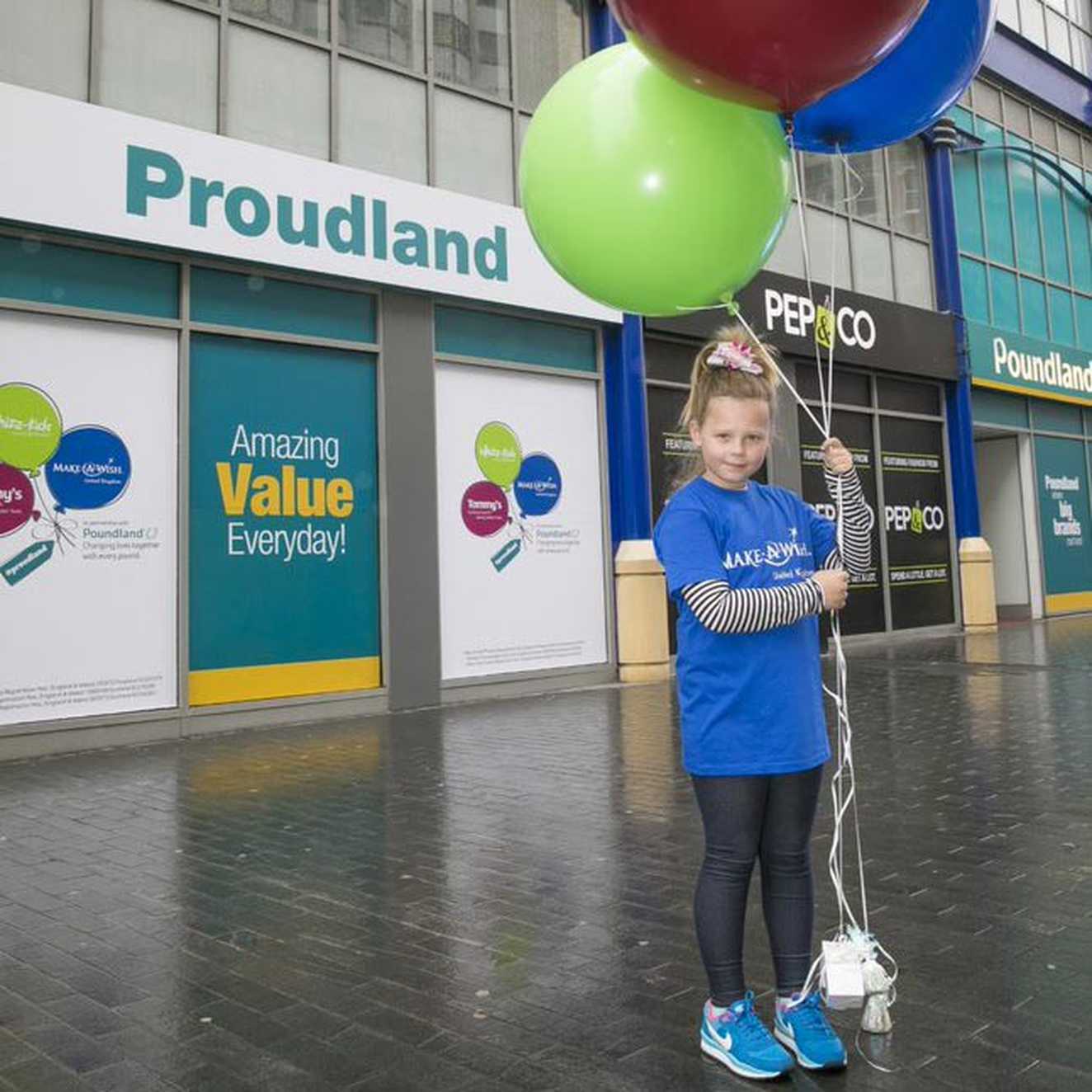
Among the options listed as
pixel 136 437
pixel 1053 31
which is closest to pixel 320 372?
pixel 136 437

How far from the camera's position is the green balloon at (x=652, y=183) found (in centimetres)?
268

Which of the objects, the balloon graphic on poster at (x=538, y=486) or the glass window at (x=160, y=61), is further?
the balloon graphic on poster at (x=538, y=486)

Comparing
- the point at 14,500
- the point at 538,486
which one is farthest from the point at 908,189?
the point at 14,500

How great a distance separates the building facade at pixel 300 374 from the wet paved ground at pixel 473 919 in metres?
1.72

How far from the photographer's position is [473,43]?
10.7 metres

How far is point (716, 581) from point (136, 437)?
6774mm

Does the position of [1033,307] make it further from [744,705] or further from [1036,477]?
[744,705]

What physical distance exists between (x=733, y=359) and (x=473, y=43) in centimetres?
949

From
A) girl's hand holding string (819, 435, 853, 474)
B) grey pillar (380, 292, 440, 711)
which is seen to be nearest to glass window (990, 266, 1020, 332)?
grey pillar (380, 292, 440, 711)

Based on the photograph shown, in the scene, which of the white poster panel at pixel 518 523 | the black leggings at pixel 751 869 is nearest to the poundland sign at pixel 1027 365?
the white poster panel at pixel 518 523

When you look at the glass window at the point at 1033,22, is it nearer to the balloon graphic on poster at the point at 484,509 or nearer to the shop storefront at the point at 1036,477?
the shop storefront at the point at 1036,477

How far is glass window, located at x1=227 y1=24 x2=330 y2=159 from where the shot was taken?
8867 millimetres

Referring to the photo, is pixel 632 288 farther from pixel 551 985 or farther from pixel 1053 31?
pixel 1053 31

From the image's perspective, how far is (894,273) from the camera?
15.4 meters
